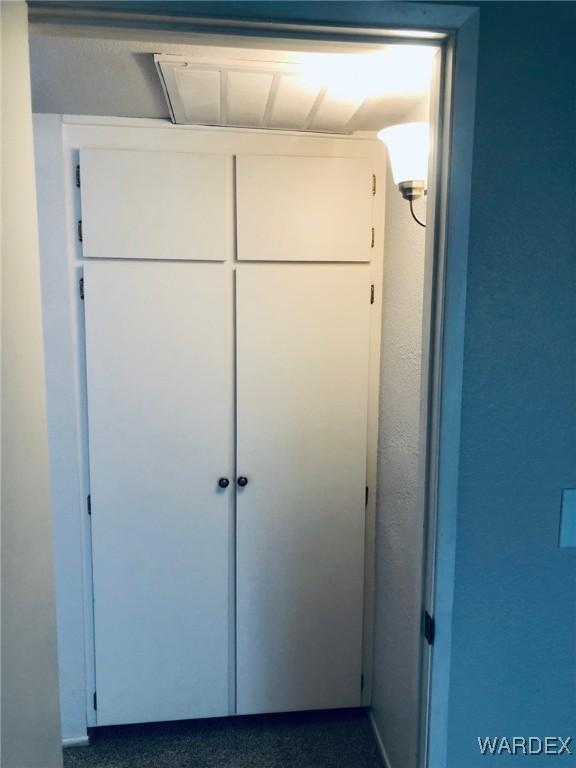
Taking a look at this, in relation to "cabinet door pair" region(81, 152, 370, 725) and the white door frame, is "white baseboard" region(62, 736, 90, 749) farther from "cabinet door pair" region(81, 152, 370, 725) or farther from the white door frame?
the white door frame

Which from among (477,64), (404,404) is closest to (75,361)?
(404,404)

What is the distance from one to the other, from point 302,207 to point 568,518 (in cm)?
130

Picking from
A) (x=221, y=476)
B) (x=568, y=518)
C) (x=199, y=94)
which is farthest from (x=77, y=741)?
(x=199, y=94)

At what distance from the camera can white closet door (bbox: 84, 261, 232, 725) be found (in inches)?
76.2

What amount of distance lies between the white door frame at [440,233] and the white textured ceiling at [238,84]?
0.30 ft

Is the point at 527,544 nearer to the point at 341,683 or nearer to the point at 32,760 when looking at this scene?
the point at 32,760

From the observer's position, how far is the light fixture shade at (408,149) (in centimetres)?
147

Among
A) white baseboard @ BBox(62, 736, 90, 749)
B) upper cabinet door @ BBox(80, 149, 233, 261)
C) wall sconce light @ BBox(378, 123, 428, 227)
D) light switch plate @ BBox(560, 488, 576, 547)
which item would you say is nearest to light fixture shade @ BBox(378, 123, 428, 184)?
wall sconce light @ BBox(378, 123, 428, 227)

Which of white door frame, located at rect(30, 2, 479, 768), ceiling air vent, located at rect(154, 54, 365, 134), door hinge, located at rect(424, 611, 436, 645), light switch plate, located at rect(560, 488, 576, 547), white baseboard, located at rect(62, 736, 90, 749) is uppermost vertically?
ceiling air vent, located at rect(154, 54, 365, 134)

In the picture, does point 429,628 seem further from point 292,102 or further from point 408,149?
point 292,102

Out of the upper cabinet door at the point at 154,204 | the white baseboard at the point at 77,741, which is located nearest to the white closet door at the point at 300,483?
the upper cabinet door at the point at 154,204

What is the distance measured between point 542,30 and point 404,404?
3.57 ft

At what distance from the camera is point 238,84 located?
60.5 inches

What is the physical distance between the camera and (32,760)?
1.09 meters
